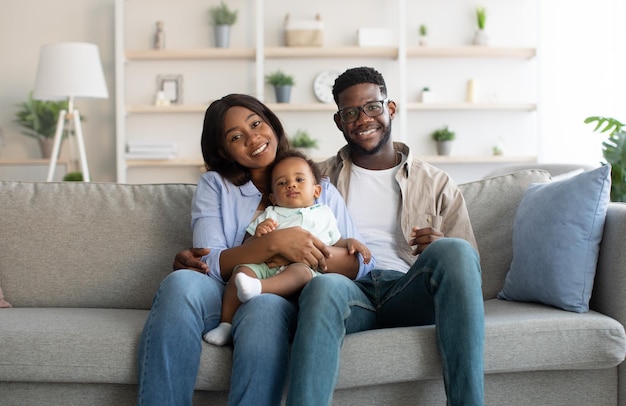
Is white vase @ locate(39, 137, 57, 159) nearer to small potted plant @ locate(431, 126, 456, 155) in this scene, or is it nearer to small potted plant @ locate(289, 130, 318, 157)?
small potted plant @ locate(289, 130, 318, 157)

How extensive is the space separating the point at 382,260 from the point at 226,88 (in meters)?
3.68

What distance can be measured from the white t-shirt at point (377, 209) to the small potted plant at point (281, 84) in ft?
10.2

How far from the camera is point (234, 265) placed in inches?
78.7

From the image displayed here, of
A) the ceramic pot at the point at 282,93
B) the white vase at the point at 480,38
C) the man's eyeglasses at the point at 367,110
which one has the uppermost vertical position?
the white vase at the point at 480,38

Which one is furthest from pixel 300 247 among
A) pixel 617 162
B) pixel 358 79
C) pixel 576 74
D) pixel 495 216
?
pixel 576 74

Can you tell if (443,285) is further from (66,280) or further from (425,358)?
(66,280)

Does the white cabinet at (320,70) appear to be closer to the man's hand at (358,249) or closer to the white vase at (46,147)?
the white vase at (46,147)

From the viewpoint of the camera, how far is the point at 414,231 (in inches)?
81.9

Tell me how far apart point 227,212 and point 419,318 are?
629 mm

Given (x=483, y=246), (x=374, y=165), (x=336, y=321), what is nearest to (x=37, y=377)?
(x=336, y=321)

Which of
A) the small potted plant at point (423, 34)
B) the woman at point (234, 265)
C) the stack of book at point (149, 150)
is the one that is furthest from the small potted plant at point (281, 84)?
the woman at point (234, 265)

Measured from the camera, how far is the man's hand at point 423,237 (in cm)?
205

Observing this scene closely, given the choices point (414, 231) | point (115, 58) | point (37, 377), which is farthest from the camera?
point (115, 58)

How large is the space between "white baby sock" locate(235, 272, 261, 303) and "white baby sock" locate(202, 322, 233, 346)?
3.1 inches
